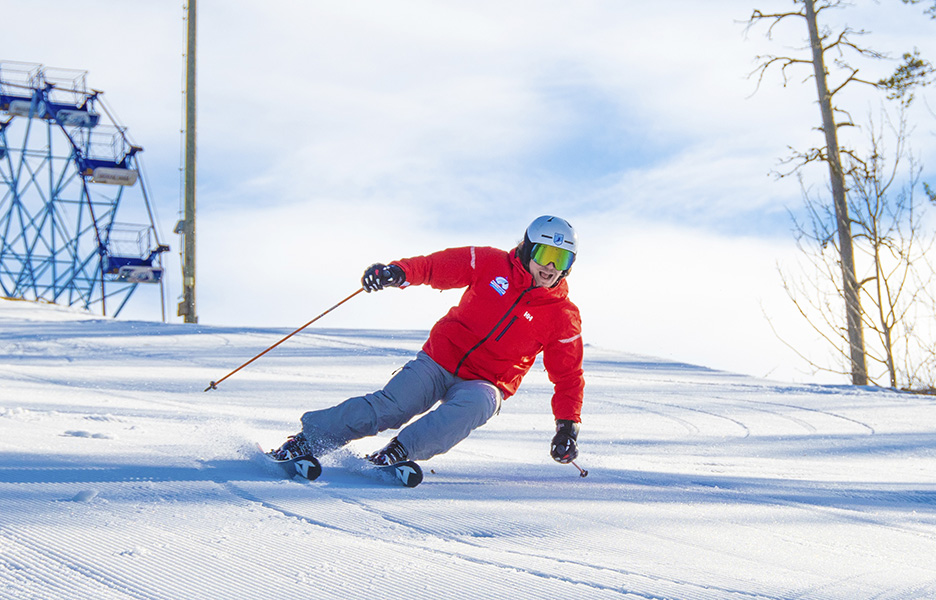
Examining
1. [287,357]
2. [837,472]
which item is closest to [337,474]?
[837,472]

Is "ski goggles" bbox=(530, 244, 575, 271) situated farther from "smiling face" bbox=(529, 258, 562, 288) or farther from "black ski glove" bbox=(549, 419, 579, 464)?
"black ski glove" bbox=(549, 419, 579, 464)

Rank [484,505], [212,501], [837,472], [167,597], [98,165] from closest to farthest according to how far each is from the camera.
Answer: [167,597]
[212,501]
[484,505]
[837,472]
[98,165]

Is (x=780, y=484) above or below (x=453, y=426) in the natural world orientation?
below

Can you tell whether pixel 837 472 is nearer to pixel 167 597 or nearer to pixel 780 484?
pixel 780 484

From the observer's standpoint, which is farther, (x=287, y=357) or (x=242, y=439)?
(x=287, y=357)

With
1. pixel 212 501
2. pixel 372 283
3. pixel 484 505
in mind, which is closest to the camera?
pixel 212 501

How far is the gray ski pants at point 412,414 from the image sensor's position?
2764mm

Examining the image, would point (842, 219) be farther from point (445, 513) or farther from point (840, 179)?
point (445, 513)

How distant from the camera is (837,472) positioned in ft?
12.8

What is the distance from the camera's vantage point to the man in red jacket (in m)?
3.01

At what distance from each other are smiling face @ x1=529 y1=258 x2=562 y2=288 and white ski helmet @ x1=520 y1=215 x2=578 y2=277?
20 mm

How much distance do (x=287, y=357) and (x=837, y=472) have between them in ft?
18.4

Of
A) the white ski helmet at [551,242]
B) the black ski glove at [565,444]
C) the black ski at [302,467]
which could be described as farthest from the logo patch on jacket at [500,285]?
the black ski at [302,467]

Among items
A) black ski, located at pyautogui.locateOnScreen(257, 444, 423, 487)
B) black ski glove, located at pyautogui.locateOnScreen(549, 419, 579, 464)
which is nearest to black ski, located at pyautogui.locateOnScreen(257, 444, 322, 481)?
black ski, located at pyautogui.locateOnScreen(257, 444, 423, 487)
